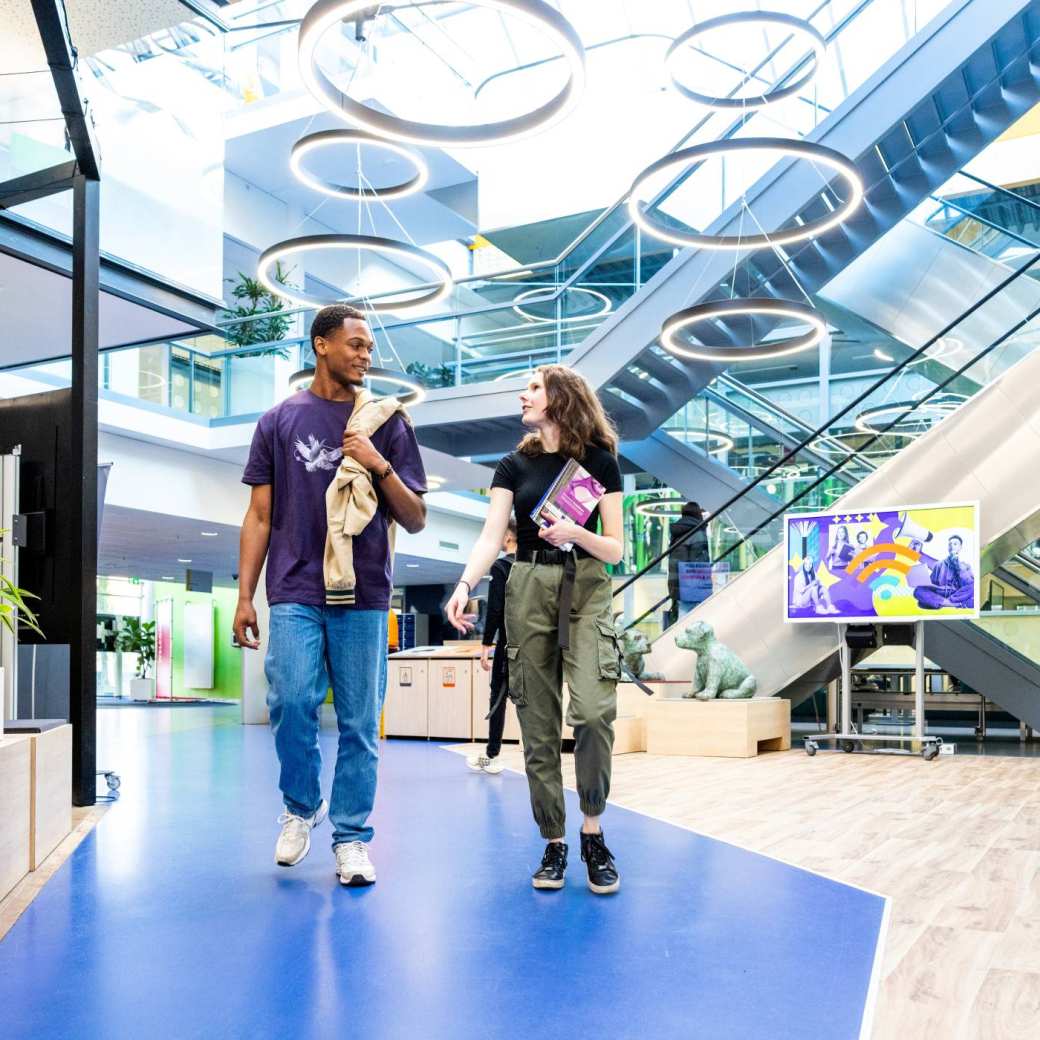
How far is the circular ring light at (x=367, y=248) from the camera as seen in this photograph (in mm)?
13164

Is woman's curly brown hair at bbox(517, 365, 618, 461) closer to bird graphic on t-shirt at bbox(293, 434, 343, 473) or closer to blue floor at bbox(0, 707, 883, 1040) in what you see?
bird graphic on t-shirt at bbox(293, 434, 343, 473)

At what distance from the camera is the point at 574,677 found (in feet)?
11.1

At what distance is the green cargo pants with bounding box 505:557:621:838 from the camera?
339 cm

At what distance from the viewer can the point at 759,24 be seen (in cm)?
1178

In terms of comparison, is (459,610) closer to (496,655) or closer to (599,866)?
(599,866)

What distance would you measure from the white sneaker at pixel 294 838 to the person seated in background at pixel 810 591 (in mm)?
6591

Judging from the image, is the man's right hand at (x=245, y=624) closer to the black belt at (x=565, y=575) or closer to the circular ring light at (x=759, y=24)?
the black belt at (x=565, y=575)

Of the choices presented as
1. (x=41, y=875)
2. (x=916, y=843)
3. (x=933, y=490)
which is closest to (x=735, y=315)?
(x=933, y=490)

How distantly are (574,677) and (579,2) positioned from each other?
58.9ft

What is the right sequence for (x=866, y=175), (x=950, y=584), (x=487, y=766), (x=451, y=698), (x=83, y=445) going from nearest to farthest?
(x=83, y=445) < (x=487, y=766) < (x=950, y=584) < (x=451, y=698) < (x=866, y=175)

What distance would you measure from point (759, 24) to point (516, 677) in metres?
10.3

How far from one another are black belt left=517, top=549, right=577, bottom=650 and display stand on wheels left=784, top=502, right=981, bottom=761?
6170mm

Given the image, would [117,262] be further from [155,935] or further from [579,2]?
[579,2]

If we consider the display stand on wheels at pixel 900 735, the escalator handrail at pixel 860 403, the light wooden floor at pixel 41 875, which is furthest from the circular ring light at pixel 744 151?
the light wooden floor at pixel 41 875
